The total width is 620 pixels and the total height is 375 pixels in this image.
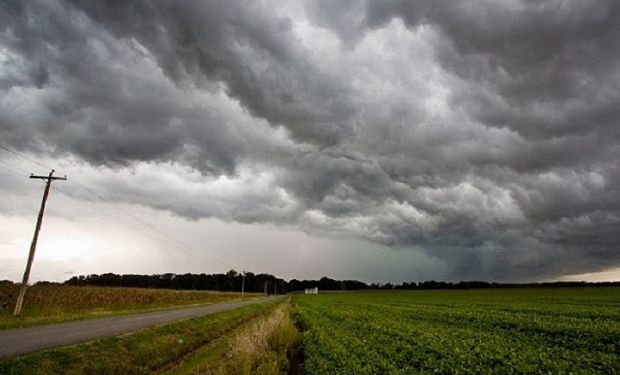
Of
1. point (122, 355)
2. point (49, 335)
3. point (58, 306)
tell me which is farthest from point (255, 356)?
point (58, 306)

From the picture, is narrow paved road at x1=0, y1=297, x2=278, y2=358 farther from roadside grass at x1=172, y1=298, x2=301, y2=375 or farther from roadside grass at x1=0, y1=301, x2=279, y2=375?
roadside grass at x1=172, y1=298, x2=301, y2=375

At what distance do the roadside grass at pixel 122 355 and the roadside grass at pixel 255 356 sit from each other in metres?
1.14

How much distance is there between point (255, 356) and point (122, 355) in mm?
6353

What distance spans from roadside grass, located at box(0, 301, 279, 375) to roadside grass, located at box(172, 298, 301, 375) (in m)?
1.14

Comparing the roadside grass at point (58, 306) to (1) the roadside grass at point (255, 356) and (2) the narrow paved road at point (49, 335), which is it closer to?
(2) the narrow paved road at point (49, 335)

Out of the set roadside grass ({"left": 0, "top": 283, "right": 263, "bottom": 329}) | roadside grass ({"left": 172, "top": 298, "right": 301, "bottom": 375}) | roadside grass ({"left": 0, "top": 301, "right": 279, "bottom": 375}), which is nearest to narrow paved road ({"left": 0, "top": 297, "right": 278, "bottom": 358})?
roadside grass ({"left": 0, "top": 301, "right": 279, "bottom": 375})

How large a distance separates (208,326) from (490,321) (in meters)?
19.0

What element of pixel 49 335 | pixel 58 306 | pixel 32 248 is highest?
pixel 32 248

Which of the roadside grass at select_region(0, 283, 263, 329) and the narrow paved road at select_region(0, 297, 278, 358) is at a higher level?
the roadside grass at select_region(0, 283, 263, 329)

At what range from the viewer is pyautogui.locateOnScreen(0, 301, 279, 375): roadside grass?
43.9 ft

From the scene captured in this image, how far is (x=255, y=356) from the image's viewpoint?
14922mm

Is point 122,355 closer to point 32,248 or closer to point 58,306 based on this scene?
point 32,248

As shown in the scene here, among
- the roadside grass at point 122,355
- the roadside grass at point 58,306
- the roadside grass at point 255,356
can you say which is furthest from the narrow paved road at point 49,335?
the roadside grass at point 255,356

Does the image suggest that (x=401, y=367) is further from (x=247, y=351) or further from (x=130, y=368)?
(x=130, y=368)
